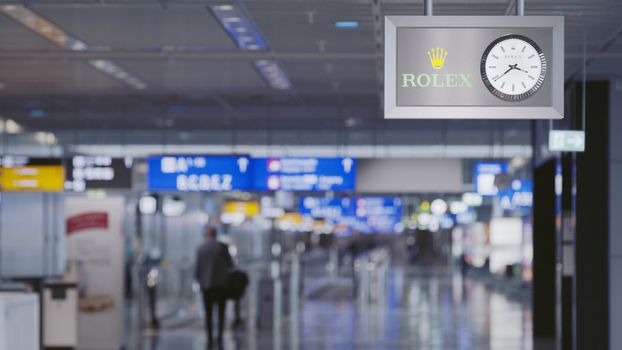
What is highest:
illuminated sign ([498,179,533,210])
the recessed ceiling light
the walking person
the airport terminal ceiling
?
the recessed ceiling light

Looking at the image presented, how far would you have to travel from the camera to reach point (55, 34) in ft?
41.4

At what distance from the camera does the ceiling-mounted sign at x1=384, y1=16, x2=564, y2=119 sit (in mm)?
8023

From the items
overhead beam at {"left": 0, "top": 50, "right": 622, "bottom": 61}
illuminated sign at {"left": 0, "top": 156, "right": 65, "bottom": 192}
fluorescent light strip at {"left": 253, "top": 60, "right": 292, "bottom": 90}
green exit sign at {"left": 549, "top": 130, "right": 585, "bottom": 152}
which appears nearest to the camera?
green exit sign at {"left": 549, "top": 130, "right": 585, "bottom": 152}

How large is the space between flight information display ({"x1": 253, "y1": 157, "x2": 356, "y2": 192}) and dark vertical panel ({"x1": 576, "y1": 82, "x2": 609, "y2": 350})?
605cm

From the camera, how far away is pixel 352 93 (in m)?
18.2

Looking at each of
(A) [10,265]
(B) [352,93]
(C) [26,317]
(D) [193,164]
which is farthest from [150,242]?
(C) [26,317]

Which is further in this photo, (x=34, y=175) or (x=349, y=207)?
(x=349, y=207)

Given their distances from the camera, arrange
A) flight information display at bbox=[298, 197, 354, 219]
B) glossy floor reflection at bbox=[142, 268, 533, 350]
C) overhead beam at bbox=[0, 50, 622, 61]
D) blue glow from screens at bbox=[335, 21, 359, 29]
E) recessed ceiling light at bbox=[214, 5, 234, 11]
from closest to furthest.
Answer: recessed ceiling light at bbox=[214, 5, 234, 11]
blue glow from screens at bbox=[335, 21, 359, 29]
overhead beam at bbox=[0, 50, 622, 61]
glossy floor reflection at bbox=[142, 268, 533, 350]
flight information display at bbox=[298, 197, 354, 219]

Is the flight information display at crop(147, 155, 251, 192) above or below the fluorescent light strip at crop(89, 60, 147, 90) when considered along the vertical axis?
below

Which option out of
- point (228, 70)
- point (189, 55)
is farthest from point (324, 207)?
point (189, 55)

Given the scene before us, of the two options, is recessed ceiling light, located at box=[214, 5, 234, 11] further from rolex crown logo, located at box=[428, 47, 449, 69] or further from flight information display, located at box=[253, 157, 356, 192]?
flight information display, located at box=[253, 157, 356, 192]

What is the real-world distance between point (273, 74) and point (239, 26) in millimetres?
3885

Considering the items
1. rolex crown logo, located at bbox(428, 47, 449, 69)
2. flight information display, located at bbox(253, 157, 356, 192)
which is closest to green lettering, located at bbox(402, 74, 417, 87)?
rolex crown logo, located at bbox(428, 47, 449, 69)

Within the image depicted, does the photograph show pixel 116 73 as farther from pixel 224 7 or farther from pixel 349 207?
pixel 349 207
